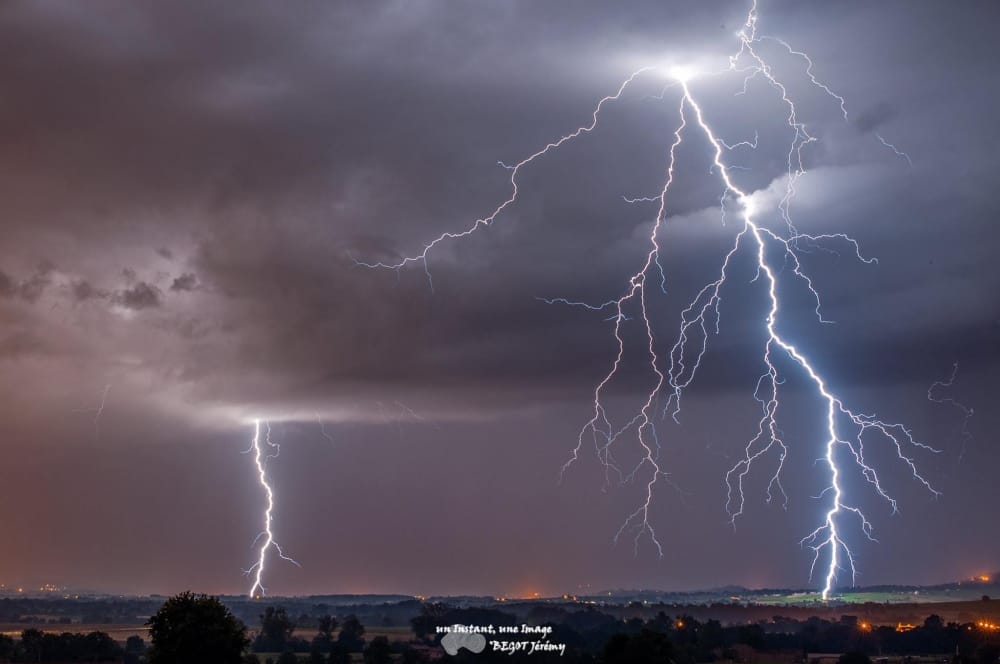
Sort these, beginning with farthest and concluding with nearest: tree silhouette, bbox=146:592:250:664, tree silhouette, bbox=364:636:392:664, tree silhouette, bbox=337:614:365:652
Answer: tree silhouette, bbox=337:614:365:652 < tree silhouette, bbox=364:636:392:664 < tree silhouette, bbox=146:592:250:664

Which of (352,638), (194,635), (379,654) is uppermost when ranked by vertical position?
(194,635)

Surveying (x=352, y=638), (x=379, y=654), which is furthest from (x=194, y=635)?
(x=352, y=638)

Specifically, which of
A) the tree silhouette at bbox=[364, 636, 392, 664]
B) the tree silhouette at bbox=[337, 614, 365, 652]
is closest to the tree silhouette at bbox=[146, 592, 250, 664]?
the tree silhouette at bbox=[364, 636, 392, 664]

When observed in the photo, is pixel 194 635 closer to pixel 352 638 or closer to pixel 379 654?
pixel 379 654

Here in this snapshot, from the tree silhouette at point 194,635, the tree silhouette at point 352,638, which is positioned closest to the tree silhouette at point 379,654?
the tree silhouette at point 352,638

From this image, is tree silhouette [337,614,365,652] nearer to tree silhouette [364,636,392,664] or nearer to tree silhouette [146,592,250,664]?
tree silhouette [364,636,392,664]

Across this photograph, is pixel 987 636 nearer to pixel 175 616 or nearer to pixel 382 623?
pixel 175 616

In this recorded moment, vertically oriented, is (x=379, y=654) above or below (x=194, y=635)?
below

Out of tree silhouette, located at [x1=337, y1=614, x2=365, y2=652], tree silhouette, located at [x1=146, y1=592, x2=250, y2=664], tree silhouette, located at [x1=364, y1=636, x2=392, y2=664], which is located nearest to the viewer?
tree silhouette, located at [x1=146, y1=592, x2=250, y2=664]

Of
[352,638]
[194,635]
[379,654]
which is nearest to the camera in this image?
[194,635]
